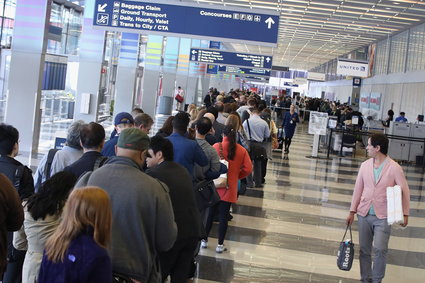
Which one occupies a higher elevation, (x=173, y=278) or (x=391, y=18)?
(x=391, y=18)

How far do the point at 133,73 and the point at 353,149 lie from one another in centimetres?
985

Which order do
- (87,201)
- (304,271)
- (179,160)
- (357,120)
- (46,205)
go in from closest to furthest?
(87,201), (46,205), (179,160), (304,271), (357,120)

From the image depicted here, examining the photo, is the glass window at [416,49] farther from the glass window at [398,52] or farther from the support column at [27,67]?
the support column at [27,67]

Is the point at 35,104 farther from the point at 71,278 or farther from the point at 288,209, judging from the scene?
the point at 71,278

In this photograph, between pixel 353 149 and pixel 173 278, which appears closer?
pixel 173 278

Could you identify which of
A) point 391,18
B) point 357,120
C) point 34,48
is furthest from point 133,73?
point 391,18

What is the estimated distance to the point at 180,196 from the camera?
5039 mm

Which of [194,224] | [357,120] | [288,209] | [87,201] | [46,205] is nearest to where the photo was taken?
[87,201]

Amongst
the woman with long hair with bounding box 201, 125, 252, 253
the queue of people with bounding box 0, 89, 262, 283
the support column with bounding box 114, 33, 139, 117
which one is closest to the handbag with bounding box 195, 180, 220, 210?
the queue of people with bounding box 0, 89, 262, 283

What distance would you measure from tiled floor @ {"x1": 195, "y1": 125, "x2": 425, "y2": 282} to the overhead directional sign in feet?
43.7

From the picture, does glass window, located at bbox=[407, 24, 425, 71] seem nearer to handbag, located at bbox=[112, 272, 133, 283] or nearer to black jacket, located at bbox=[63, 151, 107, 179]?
black jacket, located at bbox=[63, 151, 107, 179]

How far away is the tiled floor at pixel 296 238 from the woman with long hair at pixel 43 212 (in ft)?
10.0

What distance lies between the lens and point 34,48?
14891 millimetres

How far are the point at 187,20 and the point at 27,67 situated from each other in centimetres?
387
